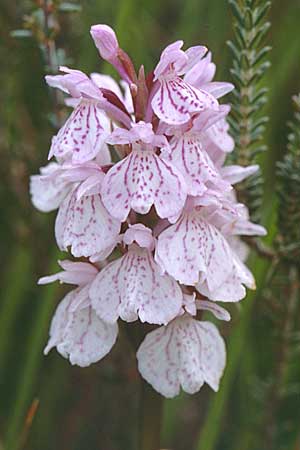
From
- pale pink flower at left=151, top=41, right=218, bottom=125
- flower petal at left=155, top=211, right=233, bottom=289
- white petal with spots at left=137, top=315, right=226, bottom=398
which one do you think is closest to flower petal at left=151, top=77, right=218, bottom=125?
pale pink flower at left=151, top=41, right=218, bottom=125

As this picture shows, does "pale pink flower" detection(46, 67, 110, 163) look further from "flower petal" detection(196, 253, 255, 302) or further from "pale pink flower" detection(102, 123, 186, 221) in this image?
"flower petal" detection(196, 253, 255, 302)

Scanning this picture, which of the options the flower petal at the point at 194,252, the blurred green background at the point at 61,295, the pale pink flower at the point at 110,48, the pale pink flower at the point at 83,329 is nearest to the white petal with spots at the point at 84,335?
the pale pink flower at the point at 83,329

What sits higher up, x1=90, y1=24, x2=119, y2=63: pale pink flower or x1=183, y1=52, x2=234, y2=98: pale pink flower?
x1=90, y1=24, x2=119, y2=63: pale pink flower

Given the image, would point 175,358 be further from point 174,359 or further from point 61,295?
point 61,295

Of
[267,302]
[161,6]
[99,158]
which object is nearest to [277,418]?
[267,302]

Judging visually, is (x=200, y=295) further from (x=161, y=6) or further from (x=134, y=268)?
(x=161, y=6)

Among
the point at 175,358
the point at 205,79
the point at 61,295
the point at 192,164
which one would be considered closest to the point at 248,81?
the point at 205,79
